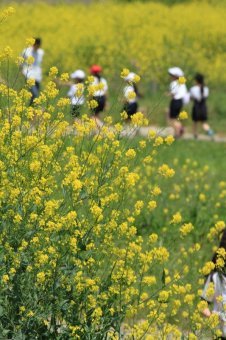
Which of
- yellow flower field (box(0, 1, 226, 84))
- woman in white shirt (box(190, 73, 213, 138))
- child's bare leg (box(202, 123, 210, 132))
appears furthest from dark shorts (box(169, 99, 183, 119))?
yellow flower field (box(0, 1, 226, 84))

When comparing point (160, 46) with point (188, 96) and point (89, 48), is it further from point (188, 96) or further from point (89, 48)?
point (188, 96)

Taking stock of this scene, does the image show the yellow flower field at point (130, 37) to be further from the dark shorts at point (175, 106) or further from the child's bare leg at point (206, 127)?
the dark shorts at point (175, 106)

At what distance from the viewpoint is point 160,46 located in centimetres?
2481

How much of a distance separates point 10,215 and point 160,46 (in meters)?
18.7

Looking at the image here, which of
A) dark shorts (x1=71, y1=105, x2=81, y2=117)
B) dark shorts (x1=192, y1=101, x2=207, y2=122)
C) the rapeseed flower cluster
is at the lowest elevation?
dark shorts (x1=192, y1=101, x2=207, y2=122)

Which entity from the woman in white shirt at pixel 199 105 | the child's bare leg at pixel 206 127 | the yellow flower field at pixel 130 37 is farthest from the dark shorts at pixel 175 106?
the yellow flower field at pixel 130 37

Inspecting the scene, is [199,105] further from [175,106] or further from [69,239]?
[69,239]

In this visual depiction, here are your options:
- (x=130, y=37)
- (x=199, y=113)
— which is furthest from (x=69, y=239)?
(x=130, y=37)

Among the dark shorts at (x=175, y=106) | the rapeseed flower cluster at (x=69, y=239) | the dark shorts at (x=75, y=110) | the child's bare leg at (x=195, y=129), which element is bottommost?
the child's bare leg at (x=195, y=129)

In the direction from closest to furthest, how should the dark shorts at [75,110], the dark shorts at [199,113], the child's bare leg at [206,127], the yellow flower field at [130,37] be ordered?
the dark shorts at [75,110] → the dark shorts at [199,113] → the child's bare leg at [206,127] → the yellow flower field at [130,37]

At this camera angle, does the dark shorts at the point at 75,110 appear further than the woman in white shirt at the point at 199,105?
No

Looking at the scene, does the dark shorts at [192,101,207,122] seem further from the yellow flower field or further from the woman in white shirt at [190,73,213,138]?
the yellow flower field

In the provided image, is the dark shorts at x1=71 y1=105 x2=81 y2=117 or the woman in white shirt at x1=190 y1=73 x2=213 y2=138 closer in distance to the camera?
the dark shorts at x1=71 y1=105 x2=81 y2=117

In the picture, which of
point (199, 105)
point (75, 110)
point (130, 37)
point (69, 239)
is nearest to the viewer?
point (69, 239)
